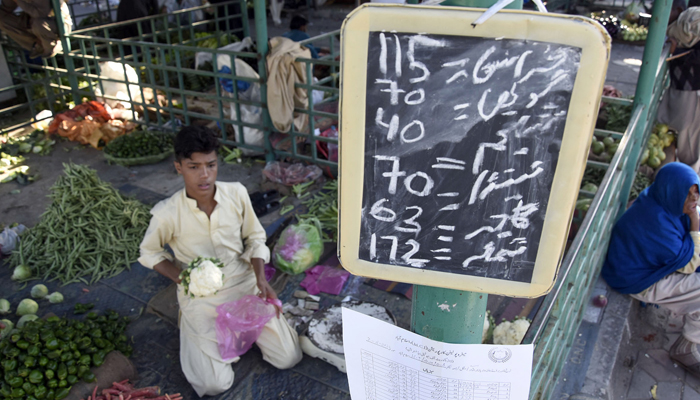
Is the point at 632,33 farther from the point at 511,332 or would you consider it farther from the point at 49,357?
the point at 49,357

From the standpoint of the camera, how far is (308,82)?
5.56m

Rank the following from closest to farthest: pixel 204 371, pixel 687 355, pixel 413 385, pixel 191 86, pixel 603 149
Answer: pixel 413 385 → pixel 204 371 → pixel 687 355 → pixel 603 149 → pixel 191 86

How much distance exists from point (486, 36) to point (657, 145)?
6.08m

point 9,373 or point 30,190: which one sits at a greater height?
point 9,373

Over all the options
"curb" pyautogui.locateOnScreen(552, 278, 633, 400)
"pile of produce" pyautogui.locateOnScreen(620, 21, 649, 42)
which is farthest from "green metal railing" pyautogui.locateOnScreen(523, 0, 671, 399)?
"pile of produce" pyautogui.locateOnScreen(620, 21, 649, 42)

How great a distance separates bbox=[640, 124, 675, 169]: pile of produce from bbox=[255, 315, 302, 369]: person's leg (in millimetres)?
4585

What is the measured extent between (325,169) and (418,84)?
16.0 feet

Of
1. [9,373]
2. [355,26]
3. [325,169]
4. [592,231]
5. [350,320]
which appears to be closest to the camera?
[355,26]

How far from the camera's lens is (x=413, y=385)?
1.36m

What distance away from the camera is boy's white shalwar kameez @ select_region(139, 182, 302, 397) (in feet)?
10.4

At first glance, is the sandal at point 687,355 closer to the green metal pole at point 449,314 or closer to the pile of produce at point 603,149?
the pile of produce at point 603,149

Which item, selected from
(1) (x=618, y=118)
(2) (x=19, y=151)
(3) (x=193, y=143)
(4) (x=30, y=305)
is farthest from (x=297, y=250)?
(2) (x=19, y=151)

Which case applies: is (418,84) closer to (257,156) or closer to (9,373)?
(9,373)

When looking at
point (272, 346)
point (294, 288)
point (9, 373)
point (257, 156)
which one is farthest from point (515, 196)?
Answer: point (257, 156)
